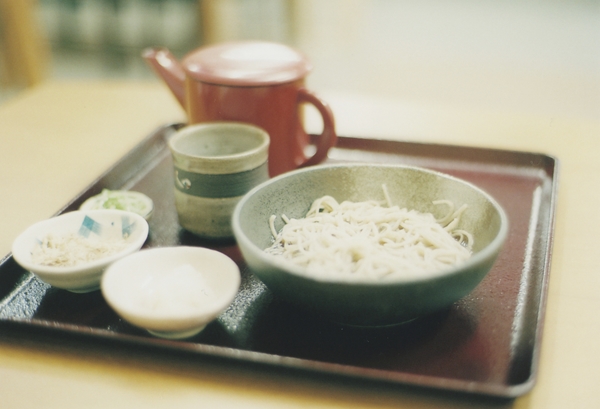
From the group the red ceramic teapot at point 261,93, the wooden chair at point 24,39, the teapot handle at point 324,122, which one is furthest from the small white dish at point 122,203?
the wooden chair at point 24,39

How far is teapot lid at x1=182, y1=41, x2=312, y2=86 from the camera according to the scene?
3.11 feet

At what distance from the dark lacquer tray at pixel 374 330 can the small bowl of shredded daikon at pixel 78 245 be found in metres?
0.05

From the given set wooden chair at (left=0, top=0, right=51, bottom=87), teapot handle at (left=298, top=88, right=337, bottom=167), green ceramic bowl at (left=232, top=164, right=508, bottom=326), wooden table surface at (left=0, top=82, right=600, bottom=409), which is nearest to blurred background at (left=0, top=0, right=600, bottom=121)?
wooden chair at (left=0, top=0, right=51, bottom=87)

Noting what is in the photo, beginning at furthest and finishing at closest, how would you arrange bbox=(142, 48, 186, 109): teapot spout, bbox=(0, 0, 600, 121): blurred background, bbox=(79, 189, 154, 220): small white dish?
bbox=(0, 0, 600, 121): blurred background → bbox=(142, 48, 186, 109): teapot spout → bbox=(79, 189, 154, 220): small white dish

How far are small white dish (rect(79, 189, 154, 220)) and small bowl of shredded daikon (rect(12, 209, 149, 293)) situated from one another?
0.09 meters

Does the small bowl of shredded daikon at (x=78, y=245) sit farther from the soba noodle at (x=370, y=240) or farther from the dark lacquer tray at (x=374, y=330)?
the soba noodle at (x=370, y=240)

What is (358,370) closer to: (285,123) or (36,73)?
(285,123)

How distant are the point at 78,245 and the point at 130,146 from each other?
1.92ft

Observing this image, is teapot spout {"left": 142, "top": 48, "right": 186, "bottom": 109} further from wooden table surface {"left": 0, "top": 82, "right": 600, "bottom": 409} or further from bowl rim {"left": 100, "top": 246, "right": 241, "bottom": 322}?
bowl rim {"left": 100, "top": 246, "right": 241, "bottom": 322}

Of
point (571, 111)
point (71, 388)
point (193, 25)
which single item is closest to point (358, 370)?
point (71, 388)

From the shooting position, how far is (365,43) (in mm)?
4176

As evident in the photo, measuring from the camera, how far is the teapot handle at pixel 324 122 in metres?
0.96

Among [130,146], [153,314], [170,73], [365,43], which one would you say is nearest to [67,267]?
[153,314]

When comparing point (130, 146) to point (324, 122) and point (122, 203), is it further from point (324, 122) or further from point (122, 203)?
point (324, 122)
